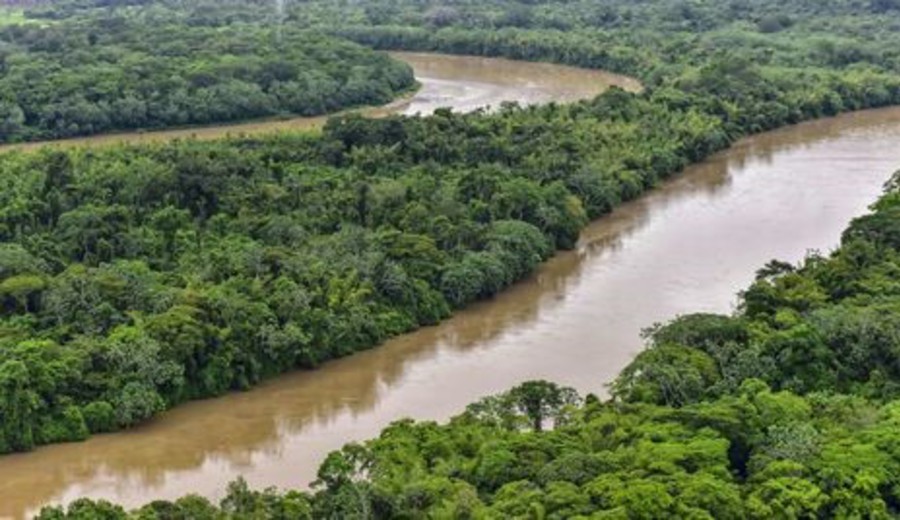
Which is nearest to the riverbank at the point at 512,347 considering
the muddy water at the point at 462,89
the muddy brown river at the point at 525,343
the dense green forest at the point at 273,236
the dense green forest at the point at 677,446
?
the muddy brown river at the point at 525,343

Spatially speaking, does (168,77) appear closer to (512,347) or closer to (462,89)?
(462,89)

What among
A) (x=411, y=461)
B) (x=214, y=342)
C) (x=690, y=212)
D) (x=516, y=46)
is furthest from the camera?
(x=516, y=46)

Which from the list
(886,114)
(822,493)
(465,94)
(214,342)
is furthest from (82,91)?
(822,493)

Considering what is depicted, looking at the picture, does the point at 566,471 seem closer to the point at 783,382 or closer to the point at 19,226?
the point at 783,382

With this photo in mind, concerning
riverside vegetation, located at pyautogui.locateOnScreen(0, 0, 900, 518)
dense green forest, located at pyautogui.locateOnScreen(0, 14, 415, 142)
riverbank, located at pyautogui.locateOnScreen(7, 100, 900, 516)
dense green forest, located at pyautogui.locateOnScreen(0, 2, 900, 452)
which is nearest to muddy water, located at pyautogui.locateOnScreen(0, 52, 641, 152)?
dense green forest, located at pyautogui.locateOnScreen(0, 14, 415, 142)

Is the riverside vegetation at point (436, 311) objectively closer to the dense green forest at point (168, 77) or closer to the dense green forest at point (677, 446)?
the dense green forest at point (677, 446)

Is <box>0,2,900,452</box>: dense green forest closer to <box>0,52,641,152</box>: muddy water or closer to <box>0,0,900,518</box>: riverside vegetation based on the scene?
<box>0,0,900,518</box>: riverside vegetation
